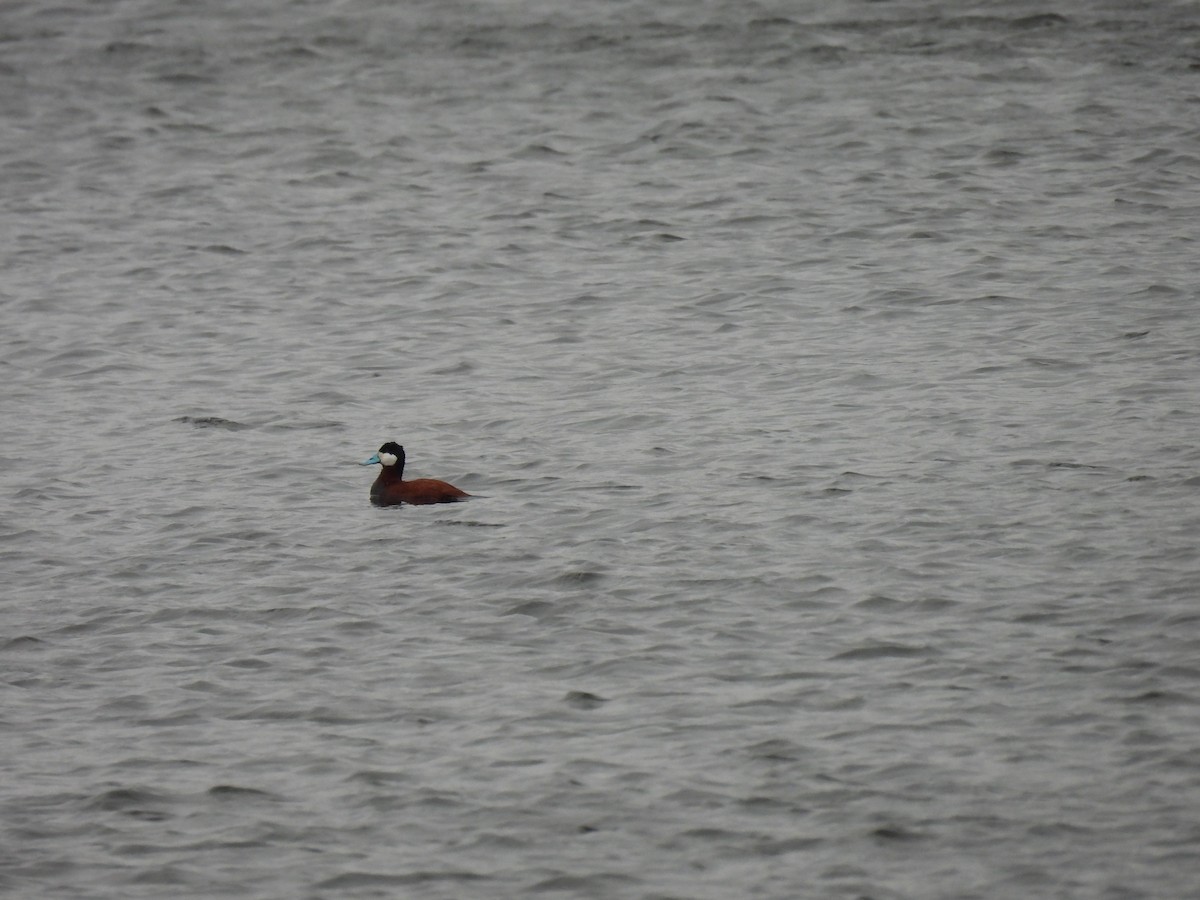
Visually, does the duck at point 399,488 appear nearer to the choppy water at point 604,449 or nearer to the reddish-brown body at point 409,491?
the reddish-brown body at point 409,491

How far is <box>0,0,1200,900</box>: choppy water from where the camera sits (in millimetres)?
9062

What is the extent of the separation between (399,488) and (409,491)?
0.30ft

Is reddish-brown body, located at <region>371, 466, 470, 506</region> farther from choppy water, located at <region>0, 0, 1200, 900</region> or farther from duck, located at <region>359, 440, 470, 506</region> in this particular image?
choppy water, located at <region>0, 0, 1200, 900</region>

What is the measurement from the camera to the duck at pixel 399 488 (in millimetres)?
13359

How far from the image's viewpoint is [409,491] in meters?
13.4

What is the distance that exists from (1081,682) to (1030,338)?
704cm

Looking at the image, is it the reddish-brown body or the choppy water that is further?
the reddish-brown body

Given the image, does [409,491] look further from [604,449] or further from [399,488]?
[604,449]

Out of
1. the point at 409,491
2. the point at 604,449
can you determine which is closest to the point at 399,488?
the point at 409,491

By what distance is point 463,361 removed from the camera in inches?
674

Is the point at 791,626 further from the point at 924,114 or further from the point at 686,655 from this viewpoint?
the point at 924,114

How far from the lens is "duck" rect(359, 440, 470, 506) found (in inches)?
526

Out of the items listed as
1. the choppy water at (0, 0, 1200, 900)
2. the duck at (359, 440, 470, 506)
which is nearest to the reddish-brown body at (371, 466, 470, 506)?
the duck at (359, 440, 470, 506)

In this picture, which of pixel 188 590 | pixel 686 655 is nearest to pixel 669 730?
pixel 686 655
